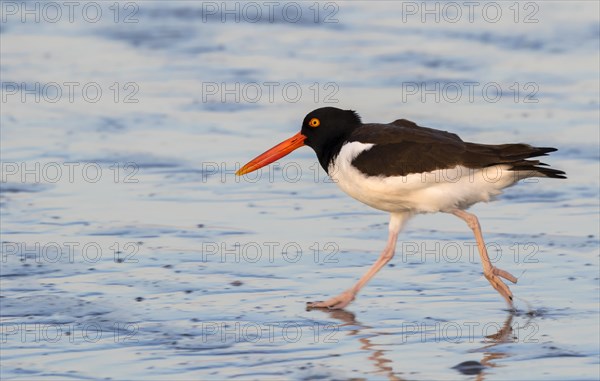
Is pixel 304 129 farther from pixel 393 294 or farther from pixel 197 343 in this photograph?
pixel 197 343

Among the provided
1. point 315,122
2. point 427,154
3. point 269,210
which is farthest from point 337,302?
point 269,210

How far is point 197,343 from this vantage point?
21.1 ft

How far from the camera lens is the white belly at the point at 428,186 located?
741cm

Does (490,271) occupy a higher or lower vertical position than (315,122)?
lower

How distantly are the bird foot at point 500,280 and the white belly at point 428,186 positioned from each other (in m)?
0.46

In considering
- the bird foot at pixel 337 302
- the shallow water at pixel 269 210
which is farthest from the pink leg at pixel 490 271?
the bird foot at pixel 337 302

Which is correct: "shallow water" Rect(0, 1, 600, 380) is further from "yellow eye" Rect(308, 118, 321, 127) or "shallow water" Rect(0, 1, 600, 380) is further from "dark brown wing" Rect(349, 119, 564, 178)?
"yellow eye" Rect(308, 118, 321, 127)

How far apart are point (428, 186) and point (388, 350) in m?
1.37

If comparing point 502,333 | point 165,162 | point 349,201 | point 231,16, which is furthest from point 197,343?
point 231,16

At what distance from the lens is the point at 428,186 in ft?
24.5

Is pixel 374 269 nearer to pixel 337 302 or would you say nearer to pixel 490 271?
pixel 337 302

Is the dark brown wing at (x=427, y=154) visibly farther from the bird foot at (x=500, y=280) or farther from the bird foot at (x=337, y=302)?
the bird foot at (x=337, y=302)

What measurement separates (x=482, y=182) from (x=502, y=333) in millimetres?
1100

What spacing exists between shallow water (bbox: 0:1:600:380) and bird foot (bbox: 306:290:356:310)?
84mm
